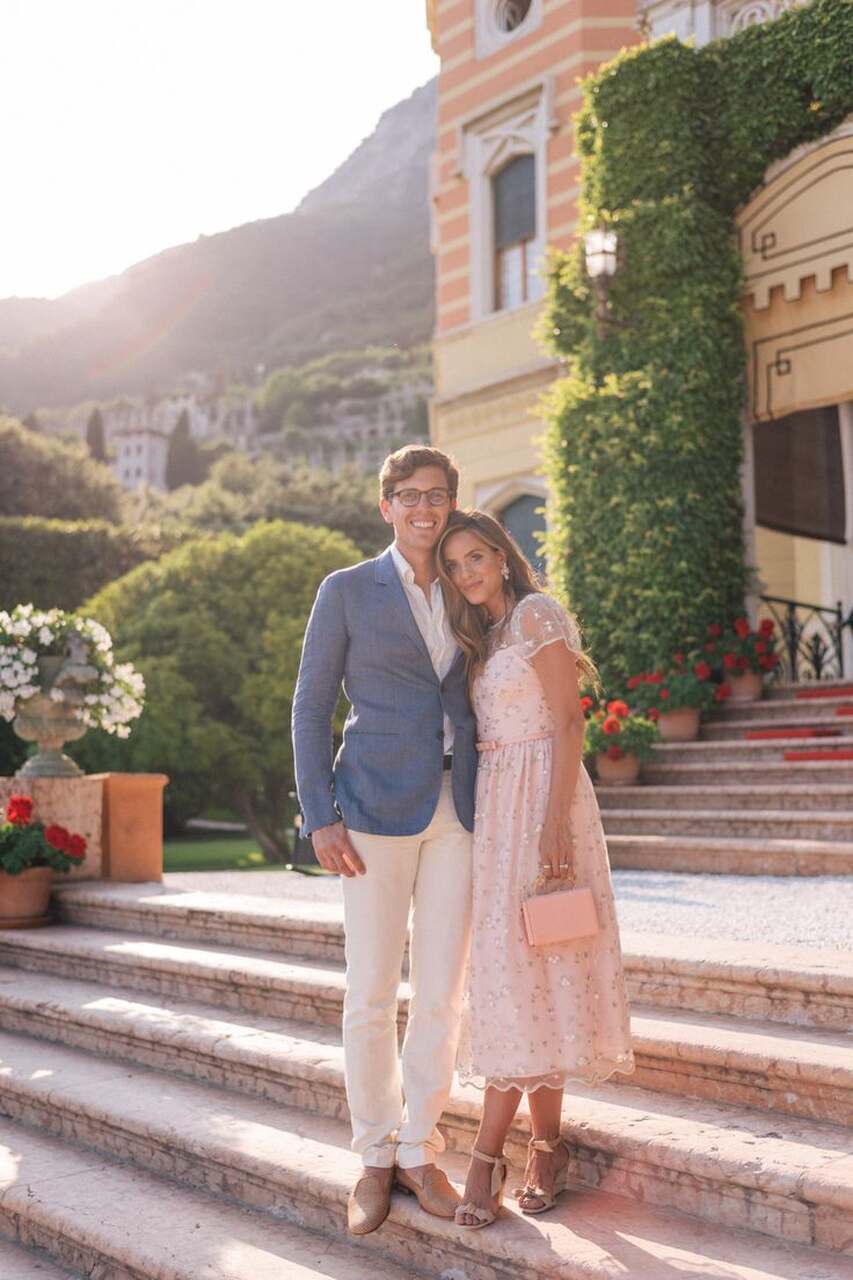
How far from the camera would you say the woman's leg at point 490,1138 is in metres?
3.58

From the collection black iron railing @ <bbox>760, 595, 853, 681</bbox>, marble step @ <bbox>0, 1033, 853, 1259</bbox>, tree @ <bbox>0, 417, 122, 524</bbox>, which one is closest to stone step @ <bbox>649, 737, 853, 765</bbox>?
black iron railing @ <bbox>760, 595, 853, 681</bbox>

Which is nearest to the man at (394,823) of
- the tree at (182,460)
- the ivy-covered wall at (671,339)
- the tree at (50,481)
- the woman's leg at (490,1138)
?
the woman's leg at (490,1138)

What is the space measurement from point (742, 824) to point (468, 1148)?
516cm

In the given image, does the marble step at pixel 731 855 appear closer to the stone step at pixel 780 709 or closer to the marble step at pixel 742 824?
the marble step at pixel 742 824

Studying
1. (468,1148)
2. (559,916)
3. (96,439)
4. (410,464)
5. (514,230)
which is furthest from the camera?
(96,439)

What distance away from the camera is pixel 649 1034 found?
4.32 meters

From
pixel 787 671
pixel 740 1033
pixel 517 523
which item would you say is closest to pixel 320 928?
pixel 740 1033

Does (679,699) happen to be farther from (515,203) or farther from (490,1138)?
(515,203)

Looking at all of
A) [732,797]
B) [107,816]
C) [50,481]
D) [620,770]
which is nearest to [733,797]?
[732,797]

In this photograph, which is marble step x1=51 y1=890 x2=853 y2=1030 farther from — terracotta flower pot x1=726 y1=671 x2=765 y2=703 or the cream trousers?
terracotta flower pot x1=726 y1=671 x2=765 y2=703

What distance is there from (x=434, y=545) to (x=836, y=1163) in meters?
2.09

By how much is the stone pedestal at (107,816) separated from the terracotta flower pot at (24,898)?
0.50 metres

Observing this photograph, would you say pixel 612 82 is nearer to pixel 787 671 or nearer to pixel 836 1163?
pixel 787 671

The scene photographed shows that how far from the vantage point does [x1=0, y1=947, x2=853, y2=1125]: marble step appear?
391 centimetres
